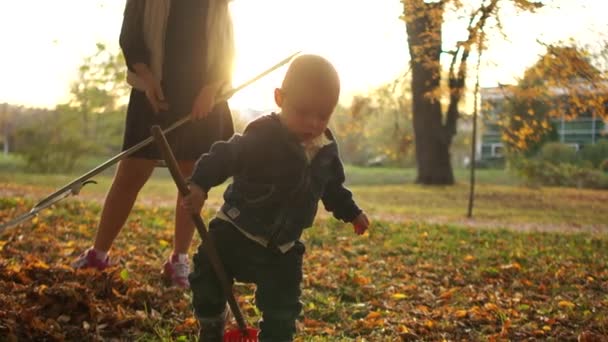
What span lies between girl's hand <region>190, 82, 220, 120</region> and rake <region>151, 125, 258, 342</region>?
0.78 m

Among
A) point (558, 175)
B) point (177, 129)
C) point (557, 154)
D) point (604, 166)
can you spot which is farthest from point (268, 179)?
point (557, 154)

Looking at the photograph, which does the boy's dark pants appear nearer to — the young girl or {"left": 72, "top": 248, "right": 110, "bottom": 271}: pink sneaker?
the young girl

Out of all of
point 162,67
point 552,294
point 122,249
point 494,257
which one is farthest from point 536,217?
point 162,67

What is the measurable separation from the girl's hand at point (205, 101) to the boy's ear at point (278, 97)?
0.73m

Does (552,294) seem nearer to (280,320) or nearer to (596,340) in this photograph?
(596,340)

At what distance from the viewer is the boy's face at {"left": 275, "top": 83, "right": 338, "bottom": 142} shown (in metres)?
2.13

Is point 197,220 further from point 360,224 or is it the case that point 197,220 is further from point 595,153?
point 595,153

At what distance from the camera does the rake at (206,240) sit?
81.7 inches

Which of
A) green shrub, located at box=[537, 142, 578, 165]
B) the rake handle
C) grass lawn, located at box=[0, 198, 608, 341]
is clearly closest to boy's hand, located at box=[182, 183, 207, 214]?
the rake handle

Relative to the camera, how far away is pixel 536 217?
11.1 metres

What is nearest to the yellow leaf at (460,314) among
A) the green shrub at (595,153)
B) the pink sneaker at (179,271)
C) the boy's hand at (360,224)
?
the boy's hand at (360,224)

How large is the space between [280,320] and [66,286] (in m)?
1.13

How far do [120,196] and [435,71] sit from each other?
17.8 ft

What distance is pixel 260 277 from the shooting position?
2.24 metres
